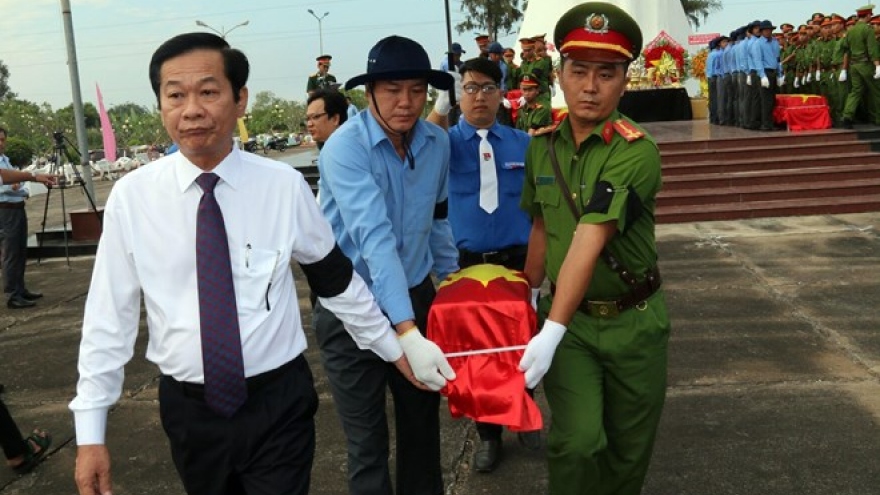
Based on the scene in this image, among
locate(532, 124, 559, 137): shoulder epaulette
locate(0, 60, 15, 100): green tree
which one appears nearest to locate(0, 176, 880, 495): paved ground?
locate(532, 124, 559, 137): shoulder epaulette

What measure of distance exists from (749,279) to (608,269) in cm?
538

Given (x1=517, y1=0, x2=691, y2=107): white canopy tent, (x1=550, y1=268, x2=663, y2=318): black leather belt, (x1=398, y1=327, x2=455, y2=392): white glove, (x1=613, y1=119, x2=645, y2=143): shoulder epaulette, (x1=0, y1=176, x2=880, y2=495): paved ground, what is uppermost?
(x1=517, y1=0, x2=691, y2=107): white canopy tent

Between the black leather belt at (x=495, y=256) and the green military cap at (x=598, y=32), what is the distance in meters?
1.61

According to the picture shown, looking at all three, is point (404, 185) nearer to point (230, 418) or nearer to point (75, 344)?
point (230, 418)

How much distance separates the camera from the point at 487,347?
103 inches

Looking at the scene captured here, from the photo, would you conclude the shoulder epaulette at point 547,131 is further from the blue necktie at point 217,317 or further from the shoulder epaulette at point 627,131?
the blue necktie at point 217,317

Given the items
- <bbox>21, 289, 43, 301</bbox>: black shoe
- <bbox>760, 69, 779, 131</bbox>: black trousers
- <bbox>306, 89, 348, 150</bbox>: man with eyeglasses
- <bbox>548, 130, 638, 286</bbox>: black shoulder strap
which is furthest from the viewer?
<bbox>760, 69, 779, 131</bbox>: black trousers

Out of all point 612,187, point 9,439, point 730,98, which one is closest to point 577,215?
point 612,187

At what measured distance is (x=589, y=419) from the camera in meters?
2.67

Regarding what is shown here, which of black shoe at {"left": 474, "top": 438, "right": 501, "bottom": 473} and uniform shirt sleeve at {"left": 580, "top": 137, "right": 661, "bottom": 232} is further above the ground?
uniform shirt sleeve at {"left": 580, "top": 137, "right": 661, "bottom": 232}

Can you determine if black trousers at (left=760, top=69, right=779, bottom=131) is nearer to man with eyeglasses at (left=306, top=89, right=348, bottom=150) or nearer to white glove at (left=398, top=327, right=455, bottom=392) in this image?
man with eyeglasses at (left=306, top=89, right=348, bottom=150)

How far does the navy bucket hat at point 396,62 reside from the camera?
2859 mm

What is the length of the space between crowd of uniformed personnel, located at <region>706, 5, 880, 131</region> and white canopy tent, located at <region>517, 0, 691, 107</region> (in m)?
14.3

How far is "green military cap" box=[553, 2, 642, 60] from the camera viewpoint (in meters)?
2.68
